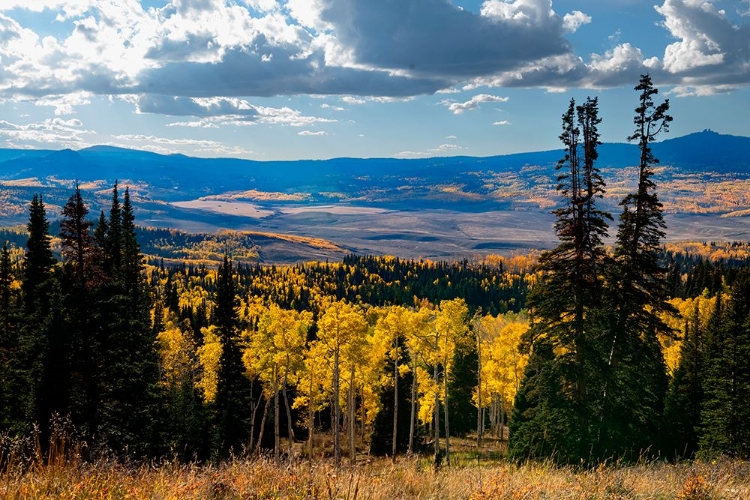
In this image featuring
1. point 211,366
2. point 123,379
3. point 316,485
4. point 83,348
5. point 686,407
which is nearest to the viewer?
point 316,485

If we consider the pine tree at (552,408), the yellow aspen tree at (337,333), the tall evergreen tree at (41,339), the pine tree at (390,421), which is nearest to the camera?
the pine tree at (552,408)

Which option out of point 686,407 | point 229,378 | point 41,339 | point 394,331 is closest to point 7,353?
point 41,339

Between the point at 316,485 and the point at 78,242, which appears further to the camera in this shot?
the point at 78,242

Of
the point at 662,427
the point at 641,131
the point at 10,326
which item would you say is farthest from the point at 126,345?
the point at 662,427

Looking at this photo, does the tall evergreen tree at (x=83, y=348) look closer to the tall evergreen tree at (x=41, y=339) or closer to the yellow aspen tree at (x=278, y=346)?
the tall evergreen tree at (x=41, y=339)

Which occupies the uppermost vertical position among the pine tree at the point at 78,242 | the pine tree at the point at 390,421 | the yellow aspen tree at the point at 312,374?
the pine tree at the point at 78,242

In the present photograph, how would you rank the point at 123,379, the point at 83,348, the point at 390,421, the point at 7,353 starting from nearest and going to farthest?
the point at 83,348
the point at 123,379
the point at 7,353
the point at 390,421

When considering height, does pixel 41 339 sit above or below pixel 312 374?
above

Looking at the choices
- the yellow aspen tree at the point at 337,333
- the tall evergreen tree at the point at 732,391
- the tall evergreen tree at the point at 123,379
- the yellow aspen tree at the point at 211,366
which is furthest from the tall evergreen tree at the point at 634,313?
the yellow aspen tree at the point at 211,366

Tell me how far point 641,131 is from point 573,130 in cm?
383

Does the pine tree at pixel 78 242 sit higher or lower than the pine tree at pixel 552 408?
higher

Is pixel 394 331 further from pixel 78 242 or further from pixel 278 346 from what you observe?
pixel 78 242

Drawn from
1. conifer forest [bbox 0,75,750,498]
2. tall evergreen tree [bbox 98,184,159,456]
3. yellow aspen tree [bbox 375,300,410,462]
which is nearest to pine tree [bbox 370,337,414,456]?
conifer forest [bbox 0,75,750,498]

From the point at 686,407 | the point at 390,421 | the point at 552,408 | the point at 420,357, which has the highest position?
the point at 552,408
